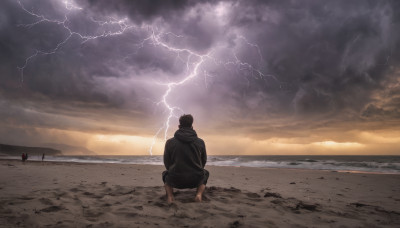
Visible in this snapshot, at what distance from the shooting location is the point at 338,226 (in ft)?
8.65

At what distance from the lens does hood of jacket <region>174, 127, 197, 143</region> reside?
3.68 meters

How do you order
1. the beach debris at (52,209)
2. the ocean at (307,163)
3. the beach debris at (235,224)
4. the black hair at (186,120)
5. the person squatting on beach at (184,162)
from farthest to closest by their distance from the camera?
the ocean at (307,163), the black hair at (186,120), the person squatting on beach at (184,162), the beach debris at (52,209), the beach debris at (235,224)

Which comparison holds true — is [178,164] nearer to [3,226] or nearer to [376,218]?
[3,226]

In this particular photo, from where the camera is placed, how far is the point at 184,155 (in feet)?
12.0

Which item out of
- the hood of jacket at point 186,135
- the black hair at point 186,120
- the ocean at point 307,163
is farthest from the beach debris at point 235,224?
the ocean at point 307,163

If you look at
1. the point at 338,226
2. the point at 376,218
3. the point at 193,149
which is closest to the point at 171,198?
the point at 193,149

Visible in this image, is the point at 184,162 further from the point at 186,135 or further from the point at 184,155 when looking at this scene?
the point at 186,135

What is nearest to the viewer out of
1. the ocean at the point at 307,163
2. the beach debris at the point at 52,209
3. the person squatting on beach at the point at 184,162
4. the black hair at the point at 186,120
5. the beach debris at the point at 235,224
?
the beach debris at the point at 235,224

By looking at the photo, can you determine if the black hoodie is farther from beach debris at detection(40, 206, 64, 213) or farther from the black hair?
beach debris at detection(40, 206, 64, 213)

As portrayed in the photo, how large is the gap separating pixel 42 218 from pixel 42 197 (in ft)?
4.00

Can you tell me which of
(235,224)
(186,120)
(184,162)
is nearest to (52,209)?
(184,162)

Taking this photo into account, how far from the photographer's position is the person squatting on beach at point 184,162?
12.0 ft

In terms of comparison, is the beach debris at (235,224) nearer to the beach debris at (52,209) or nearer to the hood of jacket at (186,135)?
the hood of jacket at (186,135)

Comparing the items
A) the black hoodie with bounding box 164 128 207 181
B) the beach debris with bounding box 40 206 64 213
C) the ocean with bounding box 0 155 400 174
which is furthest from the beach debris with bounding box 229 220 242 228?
the ocean with bounding box 0 155 400 174
